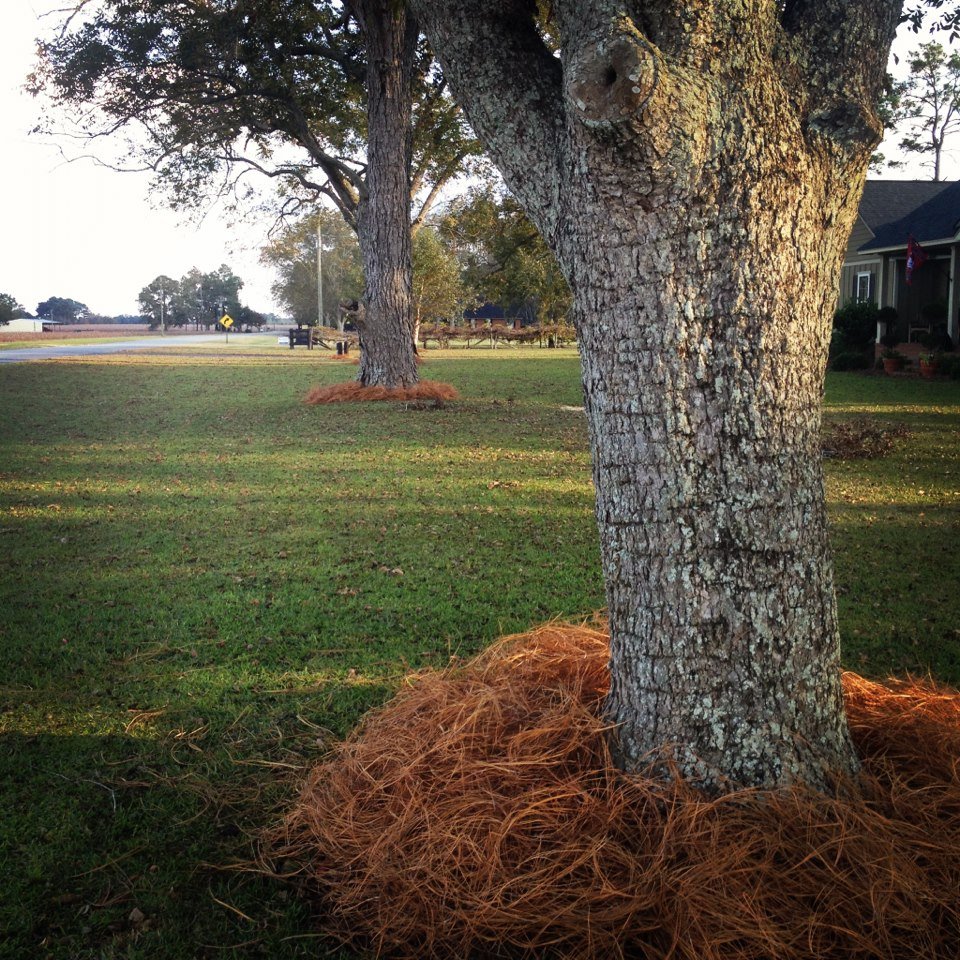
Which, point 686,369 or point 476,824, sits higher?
point 686,369

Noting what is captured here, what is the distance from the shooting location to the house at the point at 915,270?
2434 centimetres

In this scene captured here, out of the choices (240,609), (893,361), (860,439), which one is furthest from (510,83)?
(893,361)

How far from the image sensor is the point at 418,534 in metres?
7.36

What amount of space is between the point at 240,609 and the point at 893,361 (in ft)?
71.3

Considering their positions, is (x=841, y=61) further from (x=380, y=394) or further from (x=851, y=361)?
(x=851, y=361)

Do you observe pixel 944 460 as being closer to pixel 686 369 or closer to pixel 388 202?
pixel 686 369

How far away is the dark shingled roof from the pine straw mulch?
14032mm

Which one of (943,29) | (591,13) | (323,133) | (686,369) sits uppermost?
(323,133)

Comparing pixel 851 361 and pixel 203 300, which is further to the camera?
pixel 203 300

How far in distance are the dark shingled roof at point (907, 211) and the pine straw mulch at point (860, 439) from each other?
14032 millimetres

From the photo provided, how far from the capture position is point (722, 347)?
9.15 feet

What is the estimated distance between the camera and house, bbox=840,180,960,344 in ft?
79.9

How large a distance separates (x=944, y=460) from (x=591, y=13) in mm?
9427

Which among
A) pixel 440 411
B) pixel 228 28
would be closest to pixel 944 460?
pixel 440 411
